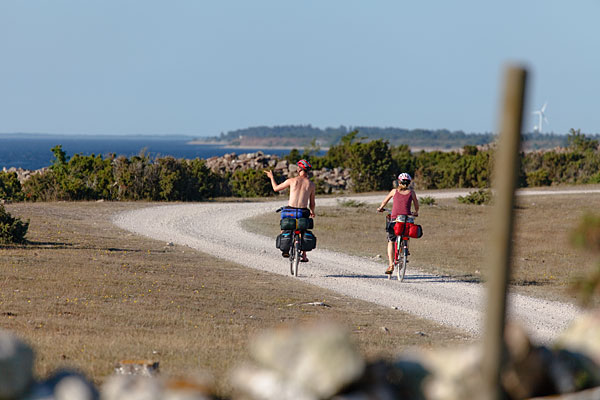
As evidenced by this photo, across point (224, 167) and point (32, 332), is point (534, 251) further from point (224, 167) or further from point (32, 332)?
point (224, 167)

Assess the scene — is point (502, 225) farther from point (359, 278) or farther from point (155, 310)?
point (359, 278)

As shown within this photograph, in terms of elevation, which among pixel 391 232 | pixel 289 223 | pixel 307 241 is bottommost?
pixel 307 241

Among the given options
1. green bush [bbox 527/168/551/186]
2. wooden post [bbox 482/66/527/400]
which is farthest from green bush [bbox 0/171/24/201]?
green bush [bbox 527/168/551/186]

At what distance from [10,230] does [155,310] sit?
7730mm

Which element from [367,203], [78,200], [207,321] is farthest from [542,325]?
[78,200]

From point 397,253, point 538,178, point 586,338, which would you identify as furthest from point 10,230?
point 538,178

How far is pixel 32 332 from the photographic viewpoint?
8.41 meters

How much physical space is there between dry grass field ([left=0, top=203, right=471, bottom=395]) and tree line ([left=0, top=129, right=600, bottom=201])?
16552mm

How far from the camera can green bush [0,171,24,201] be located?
33.8 metres

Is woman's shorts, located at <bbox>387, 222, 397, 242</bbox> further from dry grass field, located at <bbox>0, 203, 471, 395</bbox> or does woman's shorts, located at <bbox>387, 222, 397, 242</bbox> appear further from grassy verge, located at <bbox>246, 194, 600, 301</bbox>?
dry grass field, located at <bbox>0, 203, 471, 395</bbox>

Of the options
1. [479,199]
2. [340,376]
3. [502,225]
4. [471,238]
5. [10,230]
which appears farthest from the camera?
[479,199]

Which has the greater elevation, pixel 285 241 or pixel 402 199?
pixel 402 199

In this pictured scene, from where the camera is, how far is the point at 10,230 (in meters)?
16.9

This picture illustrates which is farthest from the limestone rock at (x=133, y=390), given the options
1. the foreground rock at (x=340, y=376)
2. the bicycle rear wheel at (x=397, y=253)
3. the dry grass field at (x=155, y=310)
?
the bicycle rear wheel at (x=397, y=253)
